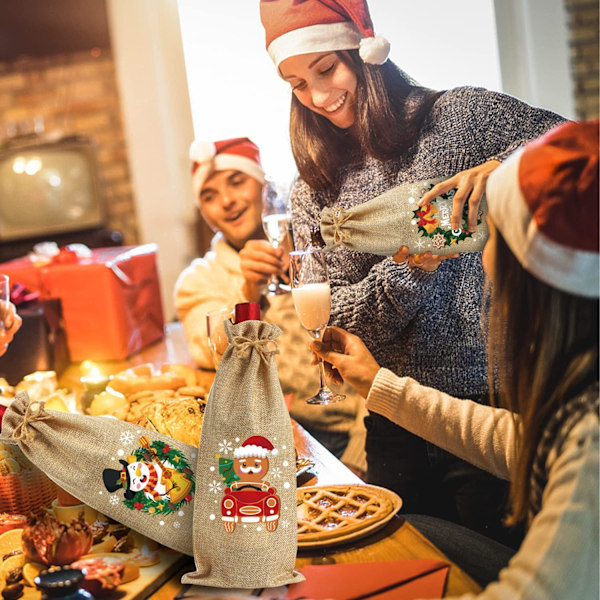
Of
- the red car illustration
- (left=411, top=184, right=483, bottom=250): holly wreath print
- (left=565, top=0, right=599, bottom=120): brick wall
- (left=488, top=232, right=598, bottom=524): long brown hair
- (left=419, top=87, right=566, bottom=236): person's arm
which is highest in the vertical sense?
(left=565, top=0, right=599, bottom=120): brick wall

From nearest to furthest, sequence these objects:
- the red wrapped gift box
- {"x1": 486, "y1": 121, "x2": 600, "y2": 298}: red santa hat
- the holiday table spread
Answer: {"x1": 486, "y1": 121, "x2": 600, "y2": 298}: red santa hat, the holiday table spread, the red wrapped gift box

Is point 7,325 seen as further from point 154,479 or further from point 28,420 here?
point 154,479

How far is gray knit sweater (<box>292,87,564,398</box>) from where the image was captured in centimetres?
108

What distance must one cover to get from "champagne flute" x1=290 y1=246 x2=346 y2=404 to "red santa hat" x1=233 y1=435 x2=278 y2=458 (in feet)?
0.72

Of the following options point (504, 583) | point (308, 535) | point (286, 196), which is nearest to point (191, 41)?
point (286, 196)

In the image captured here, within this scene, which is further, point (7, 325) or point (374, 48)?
→ point (7, 325)

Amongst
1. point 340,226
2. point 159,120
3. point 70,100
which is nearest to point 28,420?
point 340,226

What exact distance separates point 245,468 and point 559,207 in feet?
1.72

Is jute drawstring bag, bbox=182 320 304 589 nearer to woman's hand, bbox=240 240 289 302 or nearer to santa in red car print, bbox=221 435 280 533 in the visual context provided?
santa in red car print, bbox=221 435 280 533

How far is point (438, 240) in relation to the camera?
109cm

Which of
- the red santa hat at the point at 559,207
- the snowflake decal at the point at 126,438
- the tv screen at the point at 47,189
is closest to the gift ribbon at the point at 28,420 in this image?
the snowflake decal at the point at 126,438

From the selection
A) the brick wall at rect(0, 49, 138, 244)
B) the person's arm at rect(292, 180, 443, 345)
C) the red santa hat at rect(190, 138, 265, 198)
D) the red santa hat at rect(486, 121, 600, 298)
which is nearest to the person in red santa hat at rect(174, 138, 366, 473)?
the red santa hat at rect(190, 138, 265, 198)

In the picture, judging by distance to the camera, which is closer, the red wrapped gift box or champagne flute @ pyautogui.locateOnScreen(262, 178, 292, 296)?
champagne flute @ pyautogui.locateOnScreen(262, 178, 292, 296)

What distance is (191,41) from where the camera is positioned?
4.47 ft
